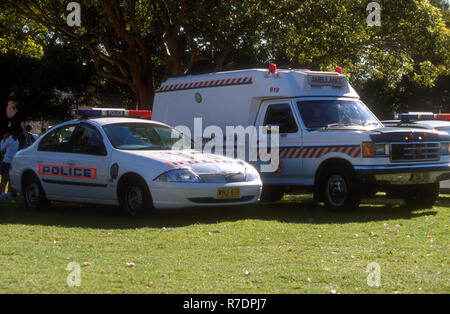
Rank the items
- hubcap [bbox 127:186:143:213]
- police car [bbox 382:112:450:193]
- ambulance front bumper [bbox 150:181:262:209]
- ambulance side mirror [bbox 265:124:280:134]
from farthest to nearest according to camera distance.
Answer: police car [bbox 382:112:450:193] < ambulance side mirror [bbox 265:124:280:134] < hubcap [bbox 127:186:143:213] < ambulance front bumper [bbox 150:181:262:209]

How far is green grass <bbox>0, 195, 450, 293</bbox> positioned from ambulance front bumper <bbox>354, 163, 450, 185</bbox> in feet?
1.87

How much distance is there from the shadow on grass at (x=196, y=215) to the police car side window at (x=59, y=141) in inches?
42.2

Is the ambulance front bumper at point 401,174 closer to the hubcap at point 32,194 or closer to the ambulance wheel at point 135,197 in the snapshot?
the ambulance wheel at point 135,197

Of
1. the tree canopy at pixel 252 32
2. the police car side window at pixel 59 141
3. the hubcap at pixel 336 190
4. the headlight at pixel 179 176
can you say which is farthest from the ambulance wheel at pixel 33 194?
the tree canopy at pixel 252 32

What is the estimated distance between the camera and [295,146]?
11.9 m

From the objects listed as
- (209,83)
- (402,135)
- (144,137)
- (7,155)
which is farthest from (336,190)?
(7,155)

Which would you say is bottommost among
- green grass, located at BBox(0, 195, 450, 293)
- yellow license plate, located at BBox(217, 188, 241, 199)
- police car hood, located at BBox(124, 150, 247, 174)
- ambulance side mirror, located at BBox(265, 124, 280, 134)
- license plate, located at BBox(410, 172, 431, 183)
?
green grass, located at BBox(0, 195, 450, 293)

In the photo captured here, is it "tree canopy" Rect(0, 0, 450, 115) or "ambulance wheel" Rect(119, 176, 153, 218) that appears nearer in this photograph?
"ambulance wheel" Rect(119, 176, 153, 218)

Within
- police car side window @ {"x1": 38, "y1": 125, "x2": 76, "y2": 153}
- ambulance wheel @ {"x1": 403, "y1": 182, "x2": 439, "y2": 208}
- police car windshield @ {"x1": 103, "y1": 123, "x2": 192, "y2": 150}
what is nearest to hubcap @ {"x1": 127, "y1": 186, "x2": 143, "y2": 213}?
police car windshield @ {"x1": 103, "y1": 123, "x2": 192, "y2": 150}

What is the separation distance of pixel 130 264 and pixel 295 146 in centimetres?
574

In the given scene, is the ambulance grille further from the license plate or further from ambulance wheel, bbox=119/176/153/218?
ambulance wheel, bbox=119/176/153/218

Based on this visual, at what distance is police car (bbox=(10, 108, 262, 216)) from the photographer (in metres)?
9.88

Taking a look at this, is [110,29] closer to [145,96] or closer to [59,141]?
[145,96]
